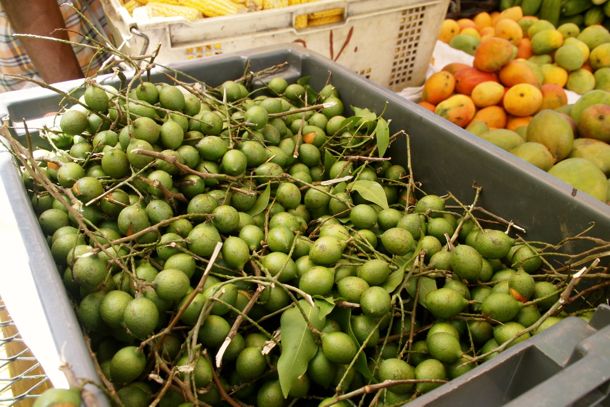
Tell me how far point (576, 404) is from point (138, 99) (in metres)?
1.11

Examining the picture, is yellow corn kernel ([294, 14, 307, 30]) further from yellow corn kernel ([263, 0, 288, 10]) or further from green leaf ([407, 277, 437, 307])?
green leaf ([407, 277, 437, 307])

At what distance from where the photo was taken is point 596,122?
1838mm

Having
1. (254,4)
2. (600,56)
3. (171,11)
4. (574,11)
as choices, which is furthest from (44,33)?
(574,11)

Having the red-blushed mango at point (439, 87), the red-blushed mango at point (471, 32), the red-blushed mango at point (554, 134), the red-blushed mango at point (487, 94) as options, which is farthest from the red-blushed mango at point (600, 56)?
the red-blushed mango at point (554, 134)

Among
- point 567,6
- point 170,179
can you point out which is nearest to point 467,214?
point 170,179

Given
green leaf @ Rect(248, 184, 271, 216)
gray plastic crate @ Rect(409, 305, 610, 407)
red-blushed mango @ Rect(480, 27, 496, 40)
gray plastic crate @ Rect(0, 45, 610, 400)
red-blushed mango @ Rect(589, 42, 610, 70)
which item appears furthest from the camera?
red-blushed mango @ Rect(480, 27, 496, 40)

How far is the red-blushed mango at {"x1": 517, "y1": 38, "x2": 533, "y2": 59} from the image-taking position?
8.73ft

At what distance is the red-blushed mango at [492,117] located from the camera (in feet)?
7.04

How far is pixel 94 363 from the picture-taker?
727 mm

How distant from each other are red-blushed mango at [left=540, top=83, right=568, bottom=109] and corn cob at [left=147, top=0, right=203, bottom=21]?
160cm

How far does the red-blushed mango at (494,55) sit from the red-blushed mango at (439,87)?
186 millimetres

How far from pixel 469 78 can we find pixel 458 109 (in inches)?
10.3

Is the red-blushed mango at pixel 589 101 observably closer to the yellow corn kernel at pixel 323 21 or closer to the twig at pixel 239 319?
the yellow corn kernel at pixel 323 21

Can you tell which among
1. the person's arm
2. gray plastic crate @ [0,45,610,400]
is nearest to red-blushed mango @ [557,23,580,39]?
gray plastic crate @ [0,45,610,400]
